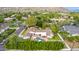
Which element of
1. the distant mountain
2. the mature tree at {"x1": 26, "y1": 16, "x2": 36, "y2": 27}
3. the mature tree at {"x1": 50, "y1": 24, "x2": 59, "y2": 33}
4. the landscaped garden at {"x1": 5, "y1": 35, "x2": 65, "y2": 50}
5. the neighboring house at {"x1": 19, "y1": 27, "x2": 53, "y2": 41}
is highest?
the distant mountain

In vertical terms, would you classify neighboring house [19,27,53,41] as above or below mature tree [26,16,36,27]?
below

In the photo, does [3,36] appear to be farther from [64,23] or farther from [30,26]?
[64,23]

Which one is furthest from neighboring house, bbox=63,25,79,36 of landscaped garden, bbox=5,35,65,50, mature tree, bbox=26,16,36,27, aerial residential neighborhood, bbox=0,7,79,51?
mature tree, bbox=26,16,36,27

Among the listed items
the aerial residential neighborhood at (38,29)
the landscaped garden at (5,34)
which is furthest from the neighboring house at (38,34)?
the landscaped garden at (5,34)

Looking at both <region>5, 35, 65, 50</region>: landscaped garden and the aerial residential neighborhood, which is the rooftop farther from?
<region>5, 35, 65, 50</region>: landscaped garden

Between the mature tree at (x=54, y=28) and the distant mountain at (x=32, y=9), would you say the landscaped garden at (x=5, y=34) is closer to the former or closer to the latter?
the distant mountain at (x=32, y=9)

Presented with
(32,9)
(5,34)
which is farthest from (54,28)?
(5,34)

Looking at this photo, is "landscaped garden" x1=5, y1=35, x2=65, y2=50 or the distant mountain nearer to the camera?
"landscaped garden" x1=5, y1=35, x2=65, y2=50
